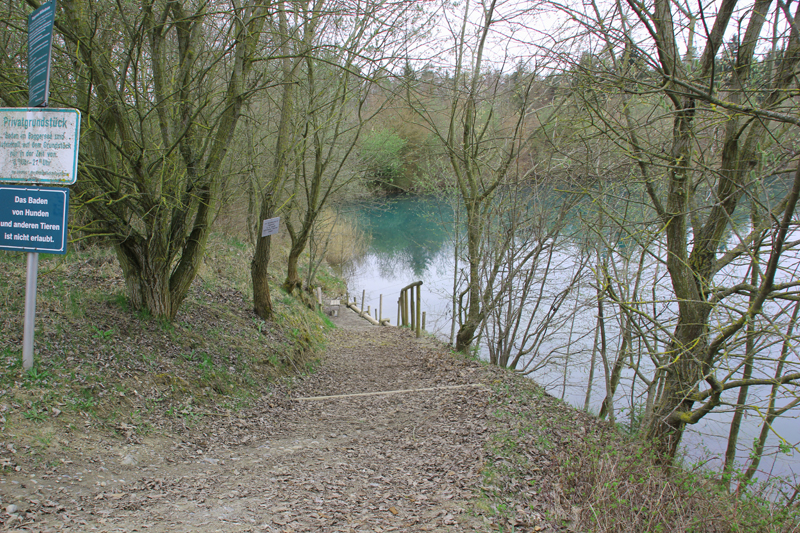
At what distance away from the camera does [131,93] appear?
5359 mm

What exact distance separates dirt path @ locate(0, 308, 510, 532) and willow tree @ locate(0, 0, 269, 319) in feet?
7.10

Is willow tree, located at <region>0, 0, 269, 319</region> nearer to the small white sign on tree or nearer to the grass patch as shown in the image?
the grass patch

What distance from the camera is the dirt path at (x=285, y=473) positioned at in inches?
124

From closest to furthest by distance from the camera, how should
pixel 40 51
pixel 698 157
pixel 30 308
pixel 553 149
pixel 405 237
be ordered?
Answer: pixel 40 51 < pixel 30 308 < pixel 698 157 < pixel 553 149 < pixel 405 237

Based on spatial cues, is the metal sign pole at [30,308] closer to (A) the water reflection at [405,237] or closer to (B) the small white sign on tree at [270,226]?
(B) the small white sign on tree at [270,226]

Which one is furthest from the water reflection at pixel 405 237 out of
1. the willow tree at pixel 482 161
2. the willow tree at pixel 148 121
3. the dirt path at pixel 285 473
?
the dirt path at pixel 285 473

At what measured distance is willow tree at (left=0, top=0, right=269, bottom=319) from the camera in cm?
475

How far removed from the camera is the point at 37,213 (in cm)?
400

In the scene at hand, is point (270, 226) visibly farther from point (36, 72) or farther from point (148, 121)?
point (36, 72)

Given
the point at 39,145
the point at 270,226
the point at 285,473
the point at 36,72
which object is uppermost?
the point at 36,72

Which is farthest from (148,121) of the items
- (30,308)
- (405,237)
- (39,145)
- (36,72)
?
(405,237)

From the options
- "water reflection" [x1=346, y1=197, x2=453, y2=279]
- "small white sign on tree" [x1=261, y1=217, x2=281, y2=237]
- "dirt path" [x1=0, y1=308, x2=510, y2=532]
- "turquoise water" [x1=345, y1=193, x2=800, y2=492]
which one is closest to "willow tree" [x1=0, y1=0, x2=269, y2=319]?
"small white sign on tree" [x1=261, y1=217, x2=281, y2=237]

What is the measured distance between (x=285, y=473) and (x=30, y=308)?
255cm

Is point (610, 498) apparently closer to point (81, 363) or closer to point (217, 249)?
point (81, 363)
